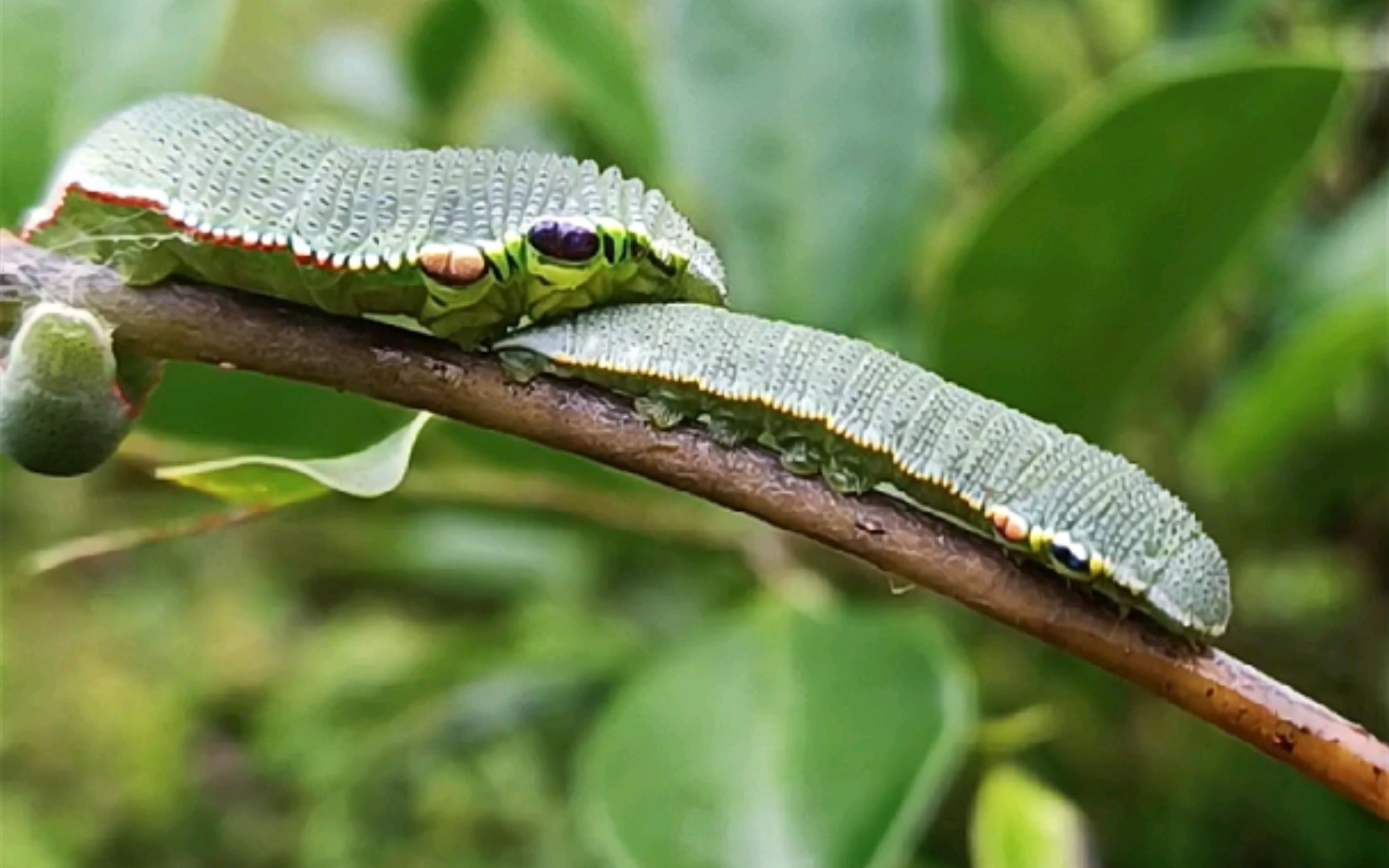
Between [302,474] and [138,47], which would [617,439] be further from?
[138,47]

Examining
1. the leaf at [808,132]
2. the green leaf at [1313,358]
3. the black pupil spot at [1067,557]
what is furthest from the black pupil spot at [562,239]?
the green leaf at [1313,358]

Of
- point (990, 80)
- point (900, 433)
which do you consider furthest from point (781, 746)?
point (990, 80)

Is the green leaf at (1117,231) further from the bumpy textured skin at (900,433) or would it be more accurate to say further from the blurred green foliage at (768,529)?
the bumpy textured skin at (900,433)

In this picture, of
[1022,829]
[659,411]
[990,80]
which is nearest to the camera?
[659,411]

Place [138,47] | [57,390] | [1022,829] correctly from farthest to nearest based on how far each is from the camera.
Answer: [138,47] < [1022,829] < [57,390]

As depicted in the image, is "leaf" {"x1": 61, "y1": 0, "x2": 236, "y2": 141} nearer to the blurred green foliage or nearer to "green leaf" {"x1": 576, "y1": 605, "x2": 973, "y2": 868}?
the blurred green foliage

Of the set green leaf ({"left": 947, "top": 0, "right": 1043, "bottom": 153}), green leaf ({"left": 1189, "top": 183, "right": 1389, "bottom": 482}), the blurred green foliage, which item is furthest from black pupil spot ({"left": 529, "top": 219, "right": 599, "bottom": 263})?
green leaf ({"left": 947, "top": 0, "right": 1043, "bottom": 153})
